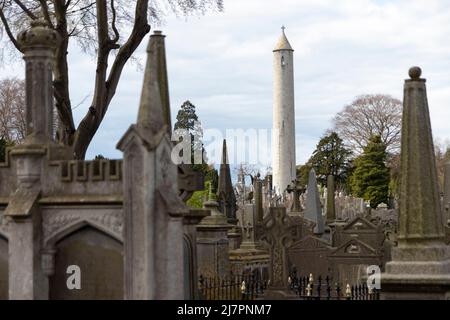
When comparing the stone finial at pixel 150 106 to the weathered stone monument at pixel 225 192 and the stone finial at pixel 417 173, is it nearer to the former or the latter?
the stone finial at pixel 417 173

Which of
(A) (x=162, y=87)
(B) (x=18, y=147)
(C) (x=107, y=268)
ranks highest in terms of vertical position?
(A) (x=162, y=87)

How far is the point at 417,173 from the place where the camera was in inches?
421

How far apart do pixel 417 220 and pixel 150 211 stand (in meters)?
3.73

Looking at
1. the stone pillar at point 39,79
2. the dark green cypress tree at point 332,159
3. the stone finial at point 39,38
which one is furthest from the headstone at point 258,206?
the dark green cypress tree at point 332,159

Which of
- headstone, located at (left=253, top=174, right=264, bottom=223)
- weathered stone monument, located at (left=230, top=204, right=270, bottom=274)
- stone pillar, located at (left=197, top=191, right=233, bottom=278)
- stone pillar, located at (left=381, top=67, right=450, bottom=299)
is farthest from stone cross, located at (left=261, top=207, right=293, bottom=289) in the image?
headstone, located at (left=253, top=174, right=264, bottom=223)

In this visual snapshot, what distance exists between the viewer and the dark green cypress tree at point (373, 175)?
6512cm

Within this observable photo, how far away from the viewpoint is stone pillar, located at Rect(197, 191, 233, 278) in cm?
1683

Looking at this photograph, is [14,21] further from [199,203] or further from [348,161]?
[348,161]

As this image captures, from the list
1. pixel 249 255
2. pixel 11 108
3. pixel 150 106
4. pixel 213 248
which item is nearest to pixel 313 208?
pixel 249 255

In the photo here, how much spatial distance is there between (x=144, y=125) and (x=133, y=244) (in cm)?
141
